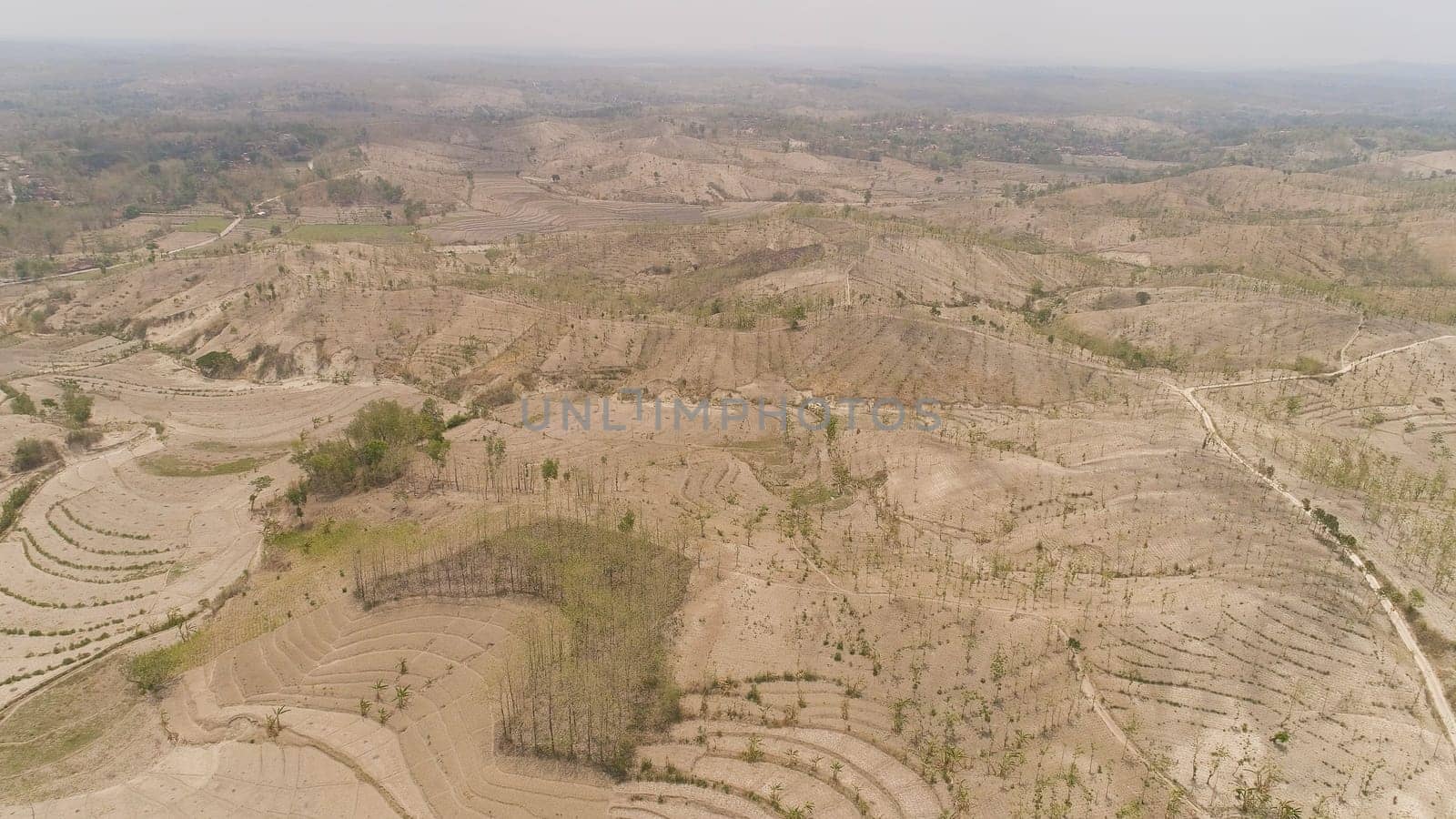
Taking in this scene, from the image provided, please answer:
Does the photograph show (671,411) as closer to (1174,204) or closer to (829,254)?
(829,254)

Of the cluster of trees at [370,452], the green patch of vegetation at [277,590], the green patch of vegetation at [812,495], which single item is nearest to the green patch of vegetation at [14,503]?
the cluster of trees at [370,452]

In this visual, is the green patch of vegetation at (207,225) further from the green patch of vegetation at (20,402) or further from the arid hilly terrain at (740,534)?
the green patch of vegetation at (20,402)

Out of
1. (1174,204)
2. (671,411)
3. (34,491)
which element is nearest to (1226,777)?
(671,411)

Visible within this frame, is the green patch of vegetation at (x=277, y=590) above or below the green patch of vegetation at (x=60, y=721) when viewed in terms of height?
above

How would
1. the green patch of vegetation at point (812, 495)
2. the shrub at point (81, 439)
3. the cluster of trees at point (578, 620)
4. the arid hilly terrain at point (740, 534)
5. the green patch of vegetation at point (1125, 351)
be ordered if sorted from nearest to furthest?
1. the arid hilly terrain at point (740, 534)
2. the cluster of trees at point (578, 620)
3. the green patch of vegetation at point (812, 495)
4. the shrub at point (81, 439)
5. the green patch of vegetation at point (1125, 351)

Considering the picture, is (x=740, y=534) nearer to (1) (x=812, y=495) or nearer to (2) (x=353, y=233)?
(1) (x=812, y=495)

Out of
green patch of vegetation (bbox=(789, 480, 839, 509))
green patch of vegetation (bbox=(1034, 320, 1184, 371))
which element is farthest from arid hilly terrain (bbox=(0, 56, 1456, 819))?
green patch of vegetation (bbox=(1034, 320, 1184, 371))
